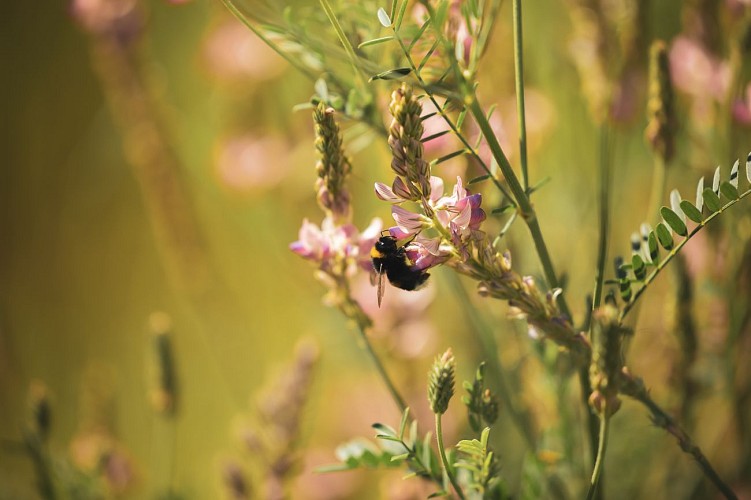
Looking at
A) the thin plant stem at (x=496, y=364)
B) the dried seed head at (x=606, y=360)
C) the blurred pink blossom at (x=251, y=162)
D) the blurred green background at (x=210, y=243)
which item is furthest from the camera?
the blurred pink blossom at (x=251, y=162)

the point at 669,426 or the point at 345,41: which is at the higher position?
the point at 345,41

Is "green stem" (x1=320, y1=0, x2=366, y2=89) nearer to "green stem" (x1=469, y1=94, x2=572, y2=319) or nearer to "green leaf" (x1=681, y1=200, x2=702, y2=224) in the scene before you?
"green stem" (x1=469, y1=94, x2=572, y2=319)

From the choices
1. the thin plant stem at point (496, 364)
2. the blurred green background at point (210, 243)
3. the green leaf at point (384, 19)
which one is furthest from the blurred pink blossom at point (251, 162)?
the green leaf at point (384, 19)

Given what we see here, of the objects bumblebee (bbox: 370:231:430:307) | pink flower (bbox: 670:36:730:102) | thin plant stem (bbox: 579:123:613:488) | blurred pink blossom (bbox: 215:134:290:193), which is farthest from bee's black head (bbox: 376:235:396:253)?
blurred pink blossom (bbox: 215:134:290:193)

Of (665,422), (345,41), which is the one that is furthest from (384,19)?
(665,422)

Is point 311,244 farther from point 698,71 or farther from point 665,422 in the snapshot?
point 698,71

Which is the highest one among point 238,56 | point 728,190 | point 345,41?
point 238,56

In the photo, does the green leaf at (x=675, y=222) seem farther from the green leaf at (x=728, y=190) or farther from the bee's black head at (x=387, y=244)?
the bee's black head at (x=387, y=244)
